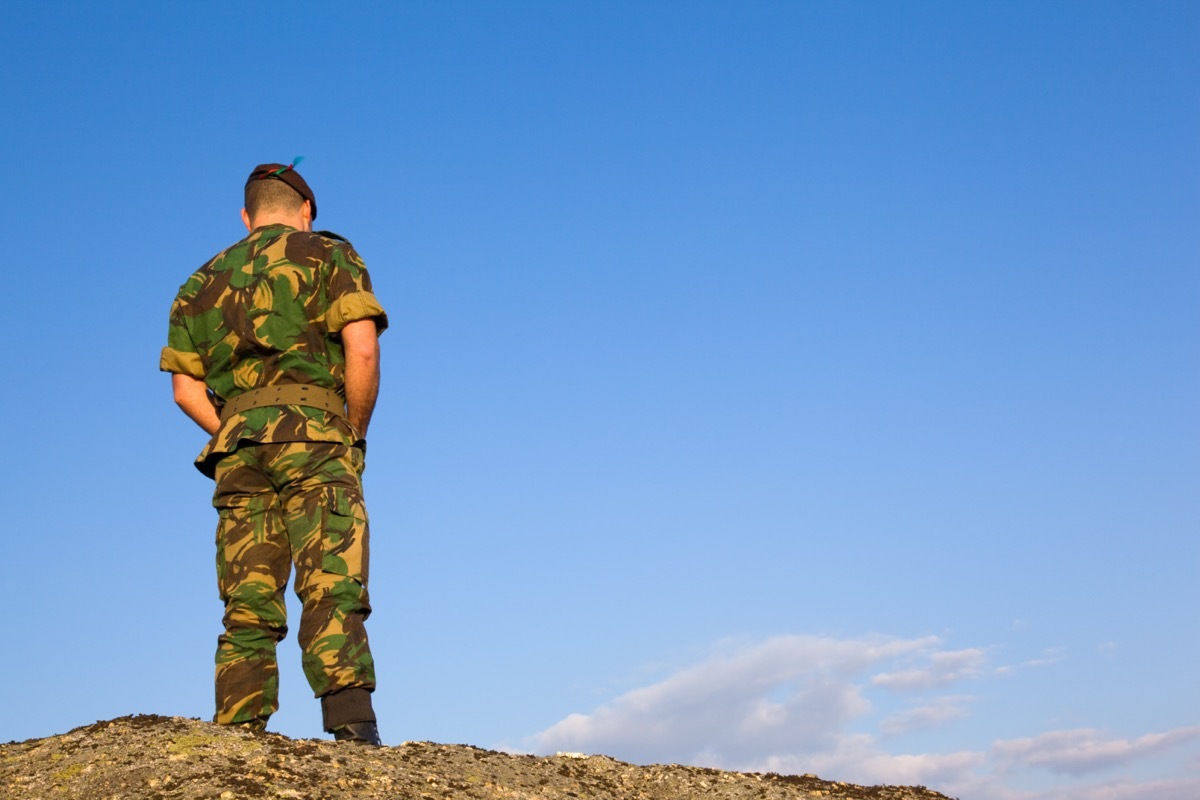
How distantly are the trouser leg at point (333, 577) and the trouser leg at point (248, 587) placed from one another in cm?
19

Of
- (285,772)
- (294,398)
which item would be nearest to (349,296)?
(294,398)

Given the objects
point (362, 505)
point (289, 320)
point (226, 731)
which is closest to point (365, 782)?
point (226, 731)

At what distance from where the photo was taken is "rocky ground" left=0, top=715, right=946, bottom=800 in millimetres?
6453

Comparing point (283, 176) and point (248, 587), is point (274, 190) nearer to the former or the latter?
point (283, 176)

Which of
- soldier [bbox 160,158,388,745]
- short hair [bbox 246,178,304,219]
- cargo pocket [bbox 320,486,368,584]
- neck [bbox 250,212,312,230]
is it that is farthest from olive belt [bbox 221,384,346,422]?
short hair [bbox 246,178,304,219]

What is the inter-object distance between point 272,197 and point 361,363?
1.51m

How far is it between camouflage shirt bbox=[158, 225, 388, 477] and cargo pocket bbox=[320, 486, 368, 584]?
39 cm

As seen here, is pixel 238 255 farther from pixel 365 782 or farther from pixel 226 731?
pixel 365 782

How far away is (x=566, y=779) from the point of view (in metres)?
7.93

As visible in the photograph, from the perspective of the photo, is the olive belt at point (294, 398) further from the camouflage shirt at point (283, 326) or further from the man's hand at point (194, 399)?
the man's hand at point (194, 399)

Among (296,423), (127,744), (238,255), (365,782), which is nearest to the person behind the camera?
(365,782)

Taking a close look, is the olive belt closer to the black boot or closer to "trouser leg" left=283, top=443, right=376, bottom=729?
"trouser leg" left=283, top=443, right=376, bottom=729

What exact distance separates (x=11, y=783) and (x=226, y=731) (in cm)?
114

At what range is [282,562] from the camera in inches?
311
